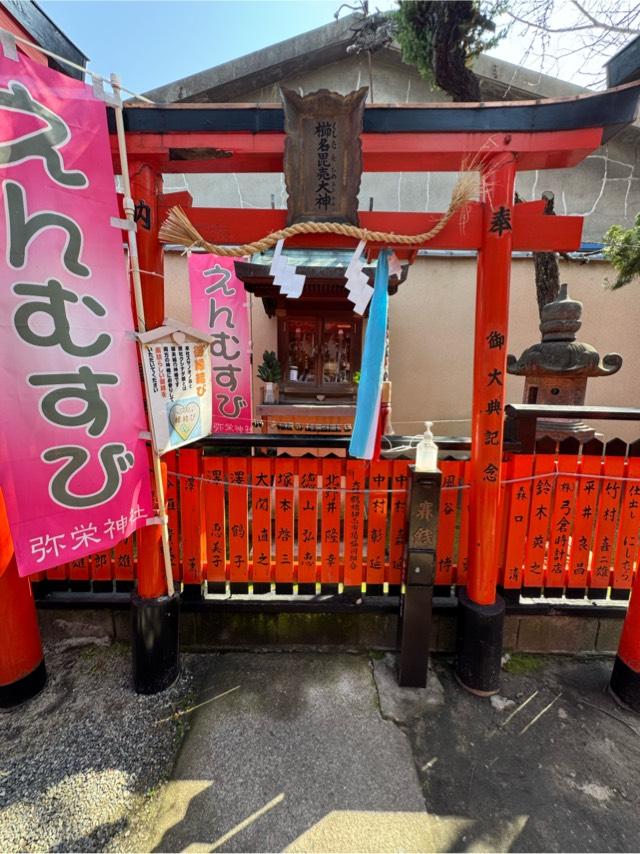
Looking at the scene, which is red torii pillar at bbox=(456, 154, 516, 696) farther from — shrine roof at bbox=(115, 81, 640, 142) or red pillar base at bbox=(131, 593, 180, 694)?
red pillar base at bbox=(131, 593, 180, 694)

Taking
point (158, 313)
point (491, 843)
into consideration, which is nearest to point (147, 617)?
point (158, 313)

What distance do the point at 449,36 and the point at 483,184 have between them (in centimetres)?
621

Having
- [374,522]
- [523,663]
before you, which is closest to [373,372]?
[374,522]

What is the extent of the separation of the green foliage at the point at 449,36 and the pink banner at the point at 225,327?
16.8 feet

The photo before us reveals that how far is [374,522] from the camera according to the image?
3.46 m

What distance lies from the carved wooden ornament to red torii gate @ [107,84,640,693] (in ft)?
0.42

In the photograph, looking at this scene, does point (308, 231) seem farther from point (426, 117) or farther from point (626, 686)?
point (626, 686)

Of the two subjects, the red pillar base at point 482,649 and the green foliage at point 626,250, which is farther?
the green foliage at point 626,250

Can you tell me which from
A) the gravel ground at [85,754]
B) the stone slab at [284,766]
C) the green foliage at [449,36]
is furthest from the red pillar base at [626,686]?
the green foliage at [449,36]

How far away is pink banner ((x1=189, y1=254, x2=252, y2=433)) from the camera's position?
6168 mm

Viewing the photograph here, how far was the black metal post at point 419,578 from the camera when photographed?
2.97 m

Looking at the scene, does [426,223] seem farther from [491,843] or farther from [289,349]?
[289,349]

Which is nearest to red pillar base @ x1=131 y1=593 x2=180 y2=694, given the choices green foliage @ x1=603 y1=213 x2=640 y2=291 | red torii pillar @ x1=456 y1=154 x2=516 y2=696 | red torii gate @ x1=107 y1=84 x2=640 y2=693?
red torii gate @ x1=107 y1=84 x2=640 y2=693

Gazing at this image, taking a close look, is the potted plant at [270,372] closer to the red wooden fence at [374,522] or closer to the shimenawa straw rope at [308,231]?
the red wooden fence at [374,522]
